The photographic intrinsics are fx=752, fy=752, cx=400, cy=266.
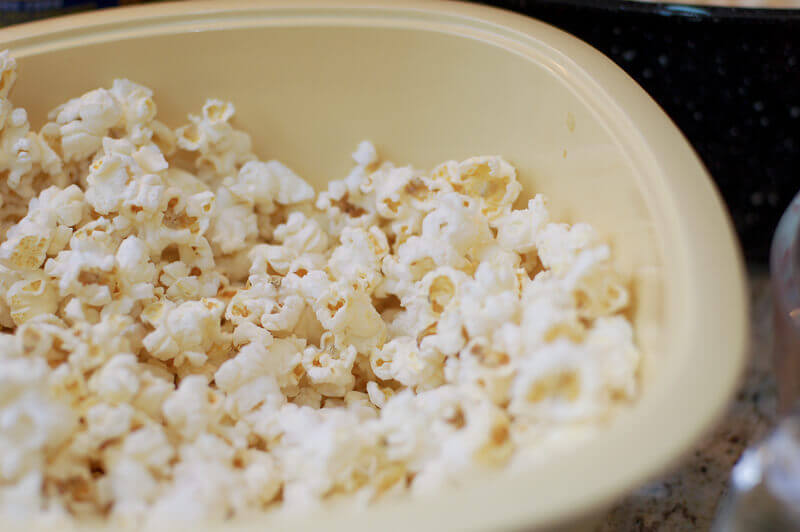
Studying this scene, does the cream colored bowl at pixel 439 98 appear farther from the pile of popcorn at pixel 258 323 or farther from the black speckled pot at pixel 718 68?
the black speckled pot at pixel 718 68

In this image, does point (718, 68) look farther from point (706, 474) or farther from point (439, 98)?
point (706, 474)

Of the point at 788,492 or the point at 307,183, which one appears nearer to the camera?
the point at 788,492

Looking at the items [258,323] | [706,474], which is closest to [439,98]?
[258,323]

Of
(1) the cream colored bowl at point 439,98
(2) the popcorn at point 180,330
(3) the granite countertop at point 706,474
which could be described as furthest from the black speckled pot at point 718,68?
(2) the popcorn at point 180,330

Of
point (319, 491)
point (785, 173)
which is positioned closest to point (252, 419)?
point (319, 491)

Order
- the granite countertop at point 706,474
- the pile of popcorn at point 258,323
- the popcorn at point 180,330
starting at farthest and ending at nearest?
the granite countertop at point 706,474, the popcorn at point 180,330, the pile of popcorn at point 258,323

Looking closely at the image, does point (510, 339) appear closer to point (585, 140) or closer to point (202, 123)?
point (585, 140)
